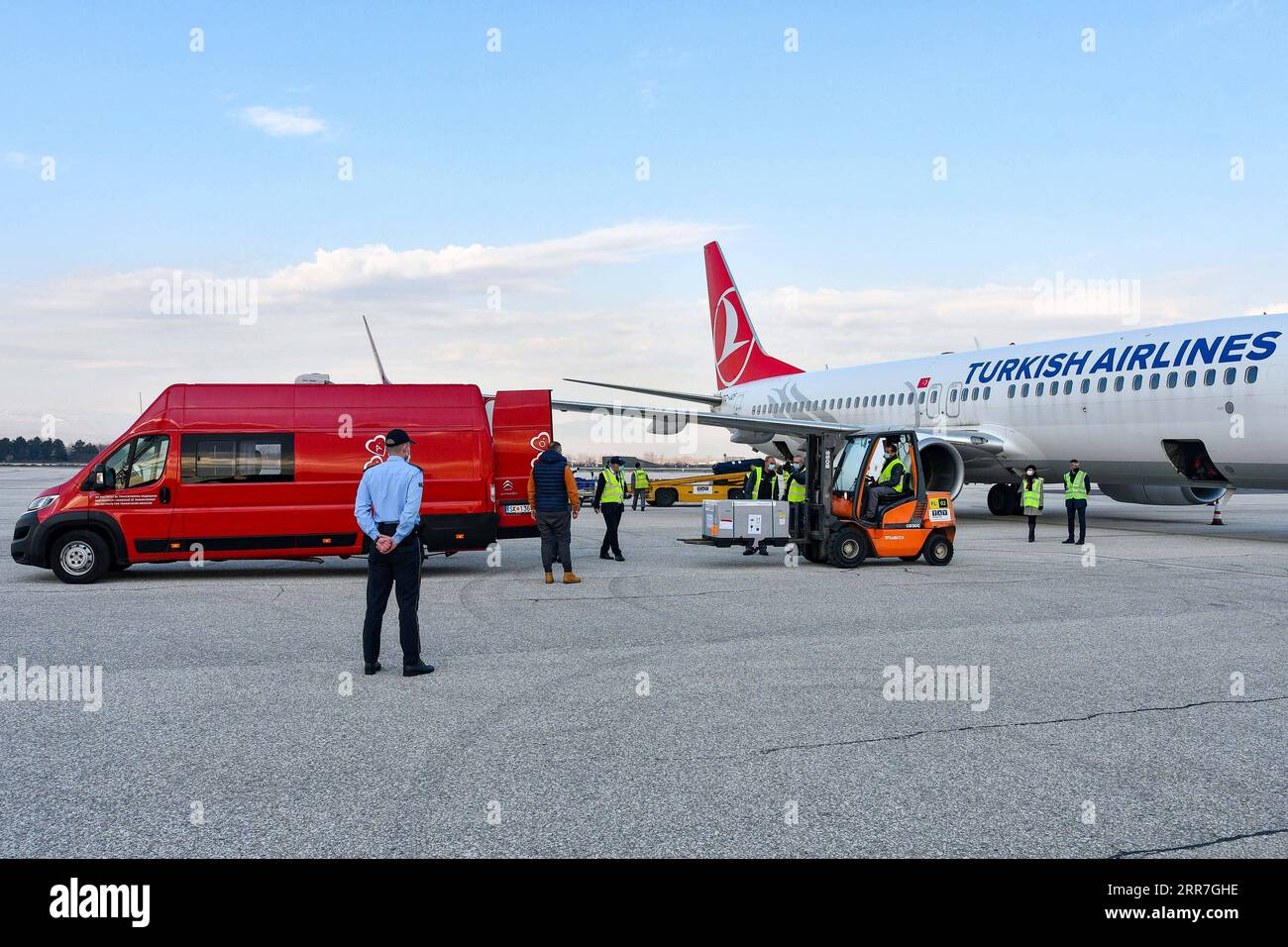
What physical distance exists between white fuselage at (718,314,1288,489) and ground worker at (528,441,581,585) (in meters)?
11.8

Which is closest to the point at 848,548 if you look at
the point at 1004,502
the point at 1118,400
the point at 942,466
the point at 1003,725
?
the point at 942,466

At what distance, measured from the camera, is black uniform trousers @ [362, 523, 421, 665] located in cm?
763

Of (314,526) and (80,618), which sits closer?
(80,618)

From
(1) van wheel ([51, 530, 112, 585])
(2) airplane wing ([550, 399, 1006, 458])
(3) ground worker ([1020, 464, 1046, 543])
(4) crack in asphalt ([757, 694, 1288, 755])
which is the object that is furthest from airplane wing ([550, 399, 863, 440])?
(4) crack in asphalt ([757, 694, 1288, 755])

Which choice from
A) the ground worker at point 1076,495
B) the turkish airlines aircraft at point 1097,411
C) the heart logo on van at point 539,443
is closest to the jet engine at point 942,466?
the turkish airlines aircraft at point 1097,411

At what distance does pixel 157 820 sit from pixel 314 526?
32.2 ft

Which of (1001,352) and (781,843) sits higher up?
(1001,352)

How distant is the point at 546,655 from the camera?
27.4 ft

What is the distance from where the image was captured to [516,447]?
51.0 ft

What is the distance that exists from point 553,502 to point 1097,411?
12.7m

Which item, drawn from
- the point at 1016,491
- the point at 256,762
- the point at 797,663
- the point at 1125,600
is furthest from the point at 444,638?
the point at 1016,491

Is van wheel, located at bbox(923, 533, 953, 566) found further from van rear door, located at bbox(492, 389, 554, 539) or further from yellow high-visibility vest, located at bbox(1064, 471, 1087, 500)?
van rear door, located at bbox(492, 389, 554, 539)

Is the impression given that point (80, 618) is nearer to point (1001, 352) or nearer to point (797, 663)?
point (797, 663)
